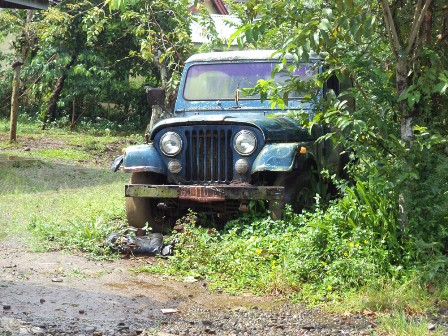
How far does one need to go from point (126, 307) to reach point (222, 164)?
2516mm

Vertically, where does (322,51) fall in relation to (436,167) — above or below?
above

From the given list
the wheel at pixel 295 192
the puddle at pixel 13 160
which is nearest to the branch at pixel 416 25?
the wheel at pixel 295 192

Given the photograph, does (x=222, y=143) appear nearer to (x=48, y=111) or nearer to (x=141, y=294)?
(x=141, y=294)

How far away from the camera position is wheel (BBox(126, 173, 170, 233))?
26.8 feet

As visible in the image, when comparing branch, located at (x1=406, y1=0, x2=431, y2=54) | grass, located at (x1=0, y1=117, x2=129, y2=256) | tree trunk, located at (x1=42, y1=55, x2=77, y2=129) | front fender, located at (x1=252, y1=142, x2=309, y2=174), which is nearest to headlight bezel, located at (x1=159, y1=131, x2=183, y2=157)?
front fender, located at (x1=252, y1=142, x2=309, y2=174)

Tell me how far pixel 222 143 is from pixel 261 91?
46.1 inches

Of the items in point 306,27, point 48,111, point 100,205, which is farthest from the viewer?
point 48,111

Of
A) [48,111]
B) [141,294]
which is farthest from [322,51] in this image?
[48,111]

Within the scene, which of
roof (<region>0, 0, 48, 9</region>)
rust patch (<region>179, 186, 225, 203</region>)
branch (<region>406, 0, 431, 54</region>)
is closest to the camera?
branch (<region>406, 0, 431, 54</region>)

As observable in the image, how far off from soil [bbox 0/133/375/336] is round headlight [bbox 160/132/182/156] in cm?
132

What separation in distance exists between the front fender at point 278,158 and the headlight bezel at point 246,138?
102mm

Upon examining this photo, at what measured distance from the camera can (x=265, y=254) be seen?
7031 mm

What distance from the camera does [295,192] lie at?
8055 mm

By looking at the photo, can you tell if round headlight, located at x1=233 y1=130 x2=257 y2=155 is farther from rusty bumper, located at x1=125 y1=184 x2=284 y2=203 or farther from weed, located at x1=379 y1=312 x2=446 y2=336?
weed, located at x1=379 y1=312 x2=446 y2=336
